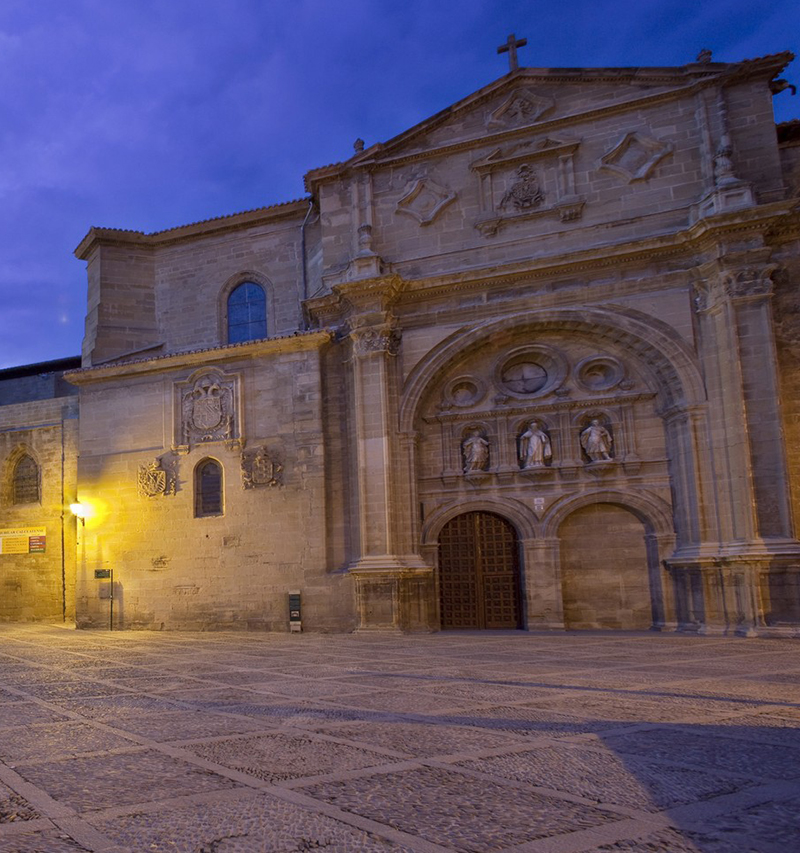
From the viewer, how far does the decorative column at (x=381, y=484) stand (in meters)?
17.9

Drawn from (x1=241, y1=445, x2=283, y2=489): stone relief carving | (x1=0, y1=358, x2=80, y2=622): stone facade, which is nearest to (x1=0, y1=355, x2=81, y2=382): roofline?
(x1=0, y1=358, x2=80, y2=622): stone facade

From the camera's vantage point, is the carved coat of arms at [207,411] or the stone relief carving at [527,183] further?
the carved coat of arms at [207,411]

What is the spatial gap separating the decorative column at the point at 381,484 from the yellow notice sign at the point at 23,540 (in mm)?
11304

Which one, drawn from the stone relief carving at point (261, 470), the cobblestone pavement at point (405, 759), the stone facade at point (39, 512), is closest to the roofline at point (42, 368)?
the stone facade at point (39, 512)

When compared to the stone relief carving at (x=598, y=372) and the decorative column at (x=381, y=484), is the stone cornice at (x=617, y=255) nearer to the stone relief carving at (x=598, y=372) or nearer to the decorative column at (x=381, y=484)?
the decorative column at (x=381, y=484)

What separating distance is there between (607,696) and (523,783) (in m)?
3.66

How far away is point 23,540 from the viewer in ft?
80.6

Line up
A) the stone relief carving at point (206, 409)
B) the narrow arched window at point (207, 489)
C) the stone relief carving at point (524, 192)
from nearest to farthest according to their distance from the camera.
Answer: the stone relief carving at point (524, 192)
the narrow arched window at point (207, 489)
the stone relief carving at point (206, 409)

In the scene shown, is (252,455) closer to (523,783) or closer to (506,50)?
(506,50)

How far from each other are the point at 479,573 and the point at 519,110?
37.1 feet

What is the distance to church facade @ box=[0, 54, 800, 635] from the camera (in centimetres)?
1684

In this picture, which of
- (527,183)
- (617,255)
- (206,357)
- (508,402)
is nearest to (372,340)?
(508,402)

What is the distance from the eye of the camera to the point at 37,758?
5.53 meters

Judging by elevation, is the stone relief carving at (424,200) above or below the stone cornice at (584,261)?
above
